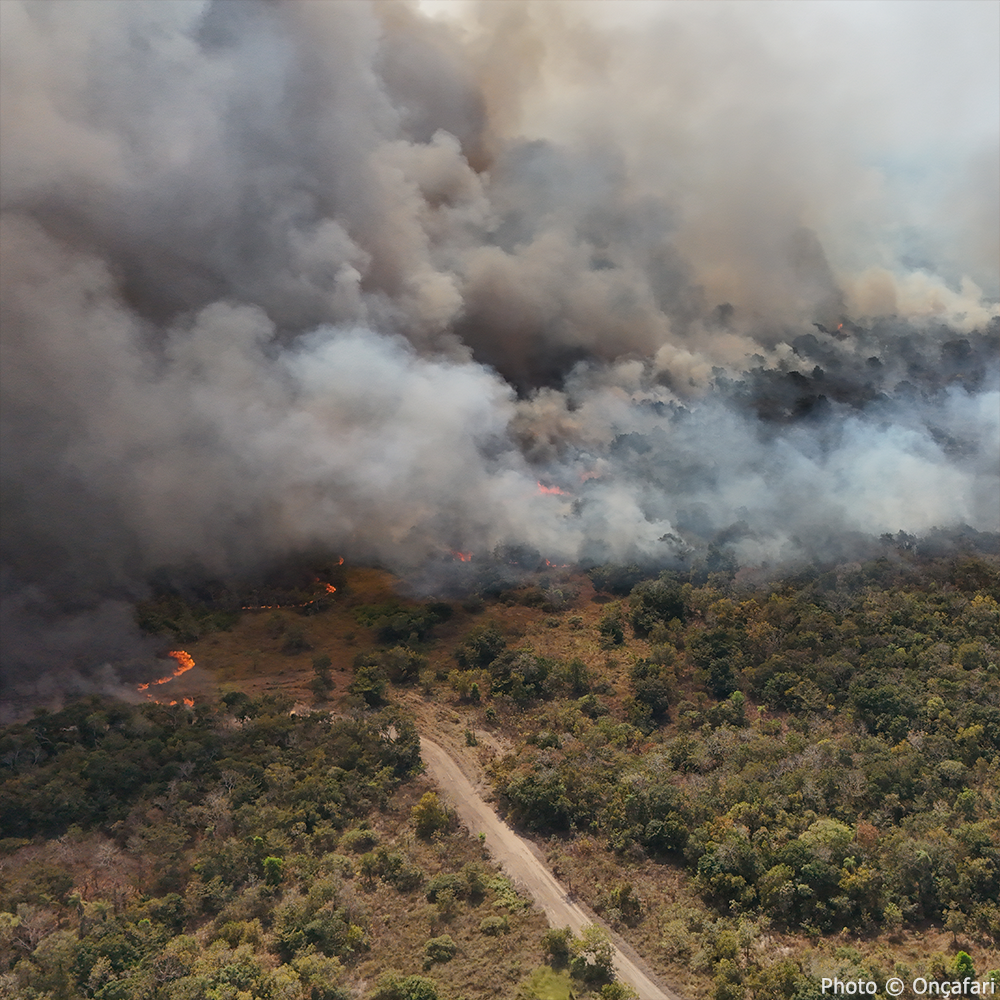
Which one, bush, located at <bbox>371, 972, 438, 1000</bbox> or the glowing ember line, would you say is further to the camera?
the glowing ember line

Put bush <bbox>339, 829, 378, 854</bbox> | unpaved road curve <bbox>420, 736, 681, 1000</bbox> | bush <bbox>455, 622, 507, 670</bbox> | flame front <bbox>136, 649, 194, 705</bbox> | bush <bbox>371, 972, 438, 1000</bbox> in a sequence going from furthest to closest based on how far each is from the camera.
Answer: bush <bbox>455, 622, 507, 670</bbox> → flame front <bbox>136, 649, 194, 705</bbox> → bush <bbox>339, 829, 378, 854</bbox> → unpaved road curve <bbox>420, 736, 681, 1000</bbox> → bush <bbox>371, 972, 438, 1000</bbox>

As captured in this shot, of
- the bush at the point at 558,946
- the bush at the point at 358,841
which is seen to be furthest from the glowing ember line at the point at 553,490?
the bush at the point at 558,946

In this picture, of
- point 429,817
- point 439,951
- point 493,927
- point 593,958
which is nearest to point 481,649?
point 429,817

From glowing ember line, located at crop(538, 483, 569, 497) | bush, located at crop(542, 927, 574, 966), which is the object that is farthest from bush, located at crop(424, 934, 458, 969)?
glowing ember line, located at crop(538, 483, 569, 497)

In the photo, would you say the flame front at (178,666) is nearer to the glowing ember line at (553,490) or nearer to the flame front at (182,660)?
the flame front at (182,660)

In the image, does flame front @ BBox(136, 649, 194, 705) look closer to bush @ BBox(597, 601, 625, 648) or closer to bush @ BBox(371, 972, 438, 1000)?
bush @ BBox(371, 972, 438, 1000)

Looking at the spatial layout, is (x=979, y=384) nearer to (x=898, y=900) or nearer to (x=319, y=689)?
(x=898, y=900)

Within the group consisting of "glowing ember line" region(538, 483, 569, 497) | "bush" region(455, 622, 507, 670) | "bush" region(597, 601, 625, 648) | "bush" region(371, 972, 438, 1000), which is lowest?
"bush" region(371, 972, 438, 1000)

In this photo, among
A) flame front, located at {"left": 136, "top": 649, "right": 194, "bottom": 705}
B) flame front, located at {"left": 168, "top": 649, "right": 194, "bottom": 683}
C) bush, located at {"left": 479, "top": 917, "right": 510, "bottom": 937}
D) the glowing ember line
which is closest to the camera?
bush, located at {"left": 479, "top": 917, "right": 510, "bottom": 937}
